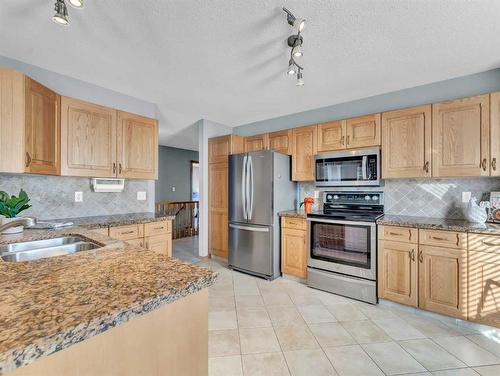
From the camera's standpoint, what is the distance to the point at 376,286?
8.27ft

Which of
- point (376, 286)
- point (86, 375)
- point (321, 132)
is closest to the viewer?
point (86, 375)

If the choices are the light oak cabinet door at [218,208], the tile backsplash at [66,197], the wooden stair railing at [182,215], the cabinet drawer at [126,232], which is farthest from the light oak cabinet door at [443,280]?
the wooden stair railing at [182,215]

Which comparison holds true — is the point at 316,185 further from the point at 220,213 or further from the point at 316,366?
the point at 316,366

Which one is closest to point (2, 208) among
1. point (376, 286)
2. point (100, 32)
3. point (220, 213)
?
point (100, 32)

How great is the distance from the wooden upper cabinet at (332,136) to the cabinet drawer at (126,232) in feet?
8.19

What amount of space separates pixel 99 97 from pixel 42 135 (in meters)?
0.98

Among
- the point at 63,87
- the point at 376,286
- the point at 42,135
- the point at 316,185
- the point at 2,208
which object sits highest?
the point at 63,87

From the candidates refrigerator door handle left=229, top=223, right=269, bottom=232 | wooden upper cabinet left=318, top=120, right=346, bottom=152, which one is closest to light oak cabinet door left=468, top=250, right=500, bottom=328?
wooden upper cabinet left=318, top=120, right=346, bottom=152

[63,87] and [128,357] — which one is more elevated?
[63,87]

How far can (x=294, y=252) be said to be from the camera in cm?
317

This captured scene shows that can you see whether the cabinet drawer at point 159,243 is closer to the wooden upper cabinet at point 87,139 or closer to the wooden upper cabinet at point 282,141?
the wooden upper cabinet at point 87,139

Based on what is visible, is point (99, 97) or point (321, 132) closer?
point (99, 97)

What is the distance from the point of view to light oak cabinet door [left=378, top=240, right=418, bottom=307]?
2.32 m

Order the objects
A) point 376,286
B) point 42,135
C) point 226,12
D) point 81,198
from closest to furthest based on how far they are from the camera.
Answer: point 226,12 < point 42,135 < point 376,286 < point 81,198
